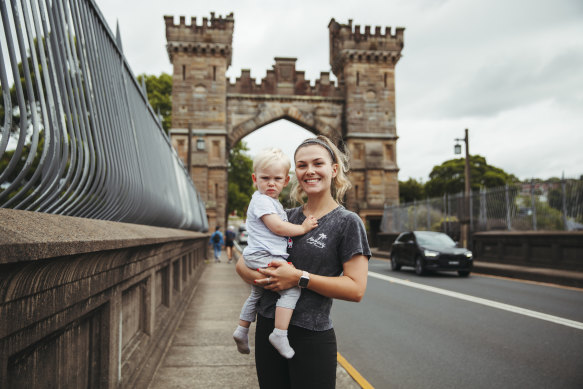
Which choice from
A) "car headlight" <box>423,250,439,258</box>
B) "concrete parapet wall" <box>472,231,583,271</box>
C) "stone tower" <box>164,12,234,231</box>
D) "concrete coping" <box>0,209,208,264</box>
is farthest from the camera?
"stone tower" <box>164,12,234,231</box>

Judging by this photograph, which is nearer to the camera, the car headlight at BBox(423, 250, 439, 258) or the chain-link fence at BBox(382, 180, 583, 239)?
the car headlight at BBox(423, 250, 439, 258)

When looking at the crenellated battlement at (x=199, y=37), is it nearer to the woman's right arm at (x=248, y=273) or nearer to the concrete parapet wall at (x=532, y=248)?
the concrete parapet wall at (x=532, y=248)

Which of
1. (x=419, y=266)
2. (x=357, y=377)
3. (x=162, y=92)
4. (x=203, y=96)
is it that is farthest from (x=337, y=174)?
(x=162, y=92)

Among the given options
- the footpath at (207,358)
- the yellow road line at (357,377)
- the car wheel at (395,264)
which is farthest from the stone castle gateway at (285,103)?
the yellow road line at (357,377)

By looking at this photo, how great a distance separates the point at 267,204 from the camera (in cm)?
232

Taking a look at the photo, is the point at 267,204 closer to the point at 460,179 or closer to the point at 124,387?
the point at 124,387

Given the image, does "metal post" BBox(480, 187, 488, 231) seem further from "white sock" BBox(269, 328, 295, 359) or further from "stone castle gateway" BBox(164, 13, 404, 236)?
"white sock" BBox(269, 328, 295, 359)

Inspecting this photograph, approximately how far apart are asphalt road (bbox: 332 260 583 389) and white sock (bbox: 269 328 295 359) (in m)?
2.72

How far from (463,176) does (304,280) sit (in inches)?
2797

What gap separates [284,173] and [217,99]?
36.0 meters

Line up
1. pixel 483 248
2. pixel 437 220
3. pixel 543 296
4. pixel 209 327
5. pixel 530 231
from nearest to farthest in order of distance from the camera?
pixel 209 327 → pixel 543 296 → pixel 530 231 → pixel 483 248 → pixel 437 220

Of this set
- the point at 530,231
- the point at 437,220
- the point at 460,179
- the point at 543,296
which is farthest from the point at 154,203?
the point at 460,179

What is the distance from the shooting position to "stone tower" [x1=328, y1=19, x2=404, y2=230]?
3856 centimetres

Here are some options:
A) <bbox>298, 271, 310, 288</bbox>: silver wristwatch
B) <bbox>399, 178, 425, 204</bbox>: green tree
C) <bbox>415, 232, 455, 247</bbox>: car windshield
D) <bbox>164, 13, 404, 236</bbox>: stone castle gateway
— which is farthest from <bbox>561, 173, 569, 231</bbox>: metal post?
<bbox>399, 178, 425, 204</bbox>: green tree
